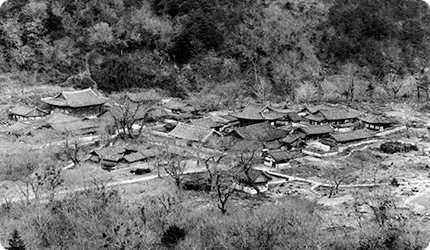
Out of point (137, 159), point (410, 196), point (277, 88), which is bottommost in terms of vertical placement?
point (277, 88)

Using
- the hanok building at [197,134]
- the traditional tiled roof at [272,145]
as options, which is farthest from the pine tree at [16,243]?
the traditional tiled roof at [272,145]

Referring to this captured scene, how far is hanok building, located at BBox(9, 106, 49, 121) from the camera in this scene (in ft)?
115

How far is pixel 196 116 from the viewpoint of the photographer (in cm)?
3894

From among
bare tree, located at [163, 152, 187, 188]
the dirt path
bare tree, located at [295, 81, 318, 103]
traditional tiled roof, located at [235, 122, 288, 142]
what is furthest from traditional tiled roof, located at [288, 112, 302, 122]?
the dirt path

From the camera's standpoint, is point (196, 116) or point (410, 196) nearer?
point (410, 196)

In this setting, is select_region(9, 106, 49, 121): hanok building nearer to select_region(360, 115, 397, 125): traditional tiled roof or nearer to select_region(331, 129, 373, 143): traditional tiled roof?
select_region(331, 129, 373, 143): traditional tiled roof

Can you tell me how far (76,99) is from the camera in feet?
122

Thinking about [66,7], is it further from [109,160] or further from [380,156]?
[380,156]

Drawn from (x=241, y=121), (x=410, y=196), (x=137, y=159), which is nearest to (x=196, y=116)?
(x=241, y=121)

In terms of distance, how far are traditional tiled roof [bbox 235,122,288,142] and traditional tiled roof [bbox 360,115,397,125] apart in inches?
318

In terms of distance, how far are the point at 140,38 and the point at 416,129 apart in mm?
26667

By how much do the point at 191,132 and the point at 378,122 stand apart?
45.2 ft

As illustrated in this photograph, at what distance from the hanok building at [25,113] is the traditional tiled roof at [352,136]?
780 inches

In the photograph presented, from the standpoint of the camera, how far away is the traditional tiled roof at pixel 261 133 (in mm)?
30562
